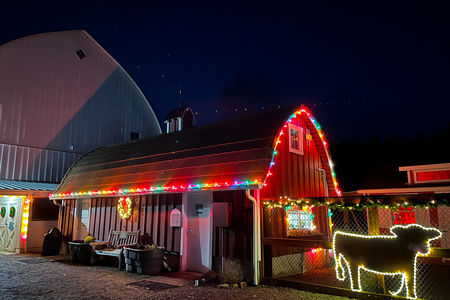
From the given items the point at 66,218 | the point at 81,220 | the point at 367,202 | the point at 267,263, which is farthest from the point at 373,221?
the point at 66,218

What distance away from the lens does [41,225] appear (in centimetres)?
1512

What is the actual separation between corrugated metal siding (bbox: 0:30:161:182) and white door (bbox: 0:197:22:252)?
122 centimetres

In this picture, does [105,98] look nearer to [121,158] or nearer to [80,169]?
[80,169]

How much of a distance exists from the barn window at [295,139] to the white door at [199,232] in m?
3.01

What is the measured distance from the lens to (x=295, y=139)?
11219 mm

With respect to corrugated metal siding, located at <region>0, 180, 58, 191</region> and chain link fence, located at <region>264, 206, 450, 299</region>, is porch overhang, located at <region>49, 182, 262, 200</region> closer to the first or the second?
corrugated metal siding, located at <region>0, 180, 58, 191</region>

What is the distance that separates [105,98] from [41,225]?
745cm

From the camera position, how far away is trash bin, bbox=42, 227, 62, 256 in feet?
44.0

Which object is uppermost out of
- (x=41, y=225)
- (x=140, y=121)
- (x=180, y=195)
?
(x=140, y=121)

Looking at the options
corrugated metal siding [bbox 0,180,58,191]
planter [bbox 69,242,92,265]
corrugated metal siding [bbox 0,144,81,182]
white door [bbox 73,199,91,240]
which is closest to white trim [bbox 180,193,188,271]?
planter [bbox 69,242,92,265]

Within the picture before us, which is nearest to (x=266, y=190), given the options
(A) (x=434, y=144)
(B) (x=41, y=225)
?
(B) (x=41, y=225)

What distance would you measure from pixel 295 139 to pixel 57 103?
12.3m

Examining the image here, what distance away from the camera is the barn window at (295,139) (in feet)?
35.8

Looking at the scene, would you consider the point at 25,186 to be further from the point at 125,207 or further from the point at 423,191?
the point at 423,191
